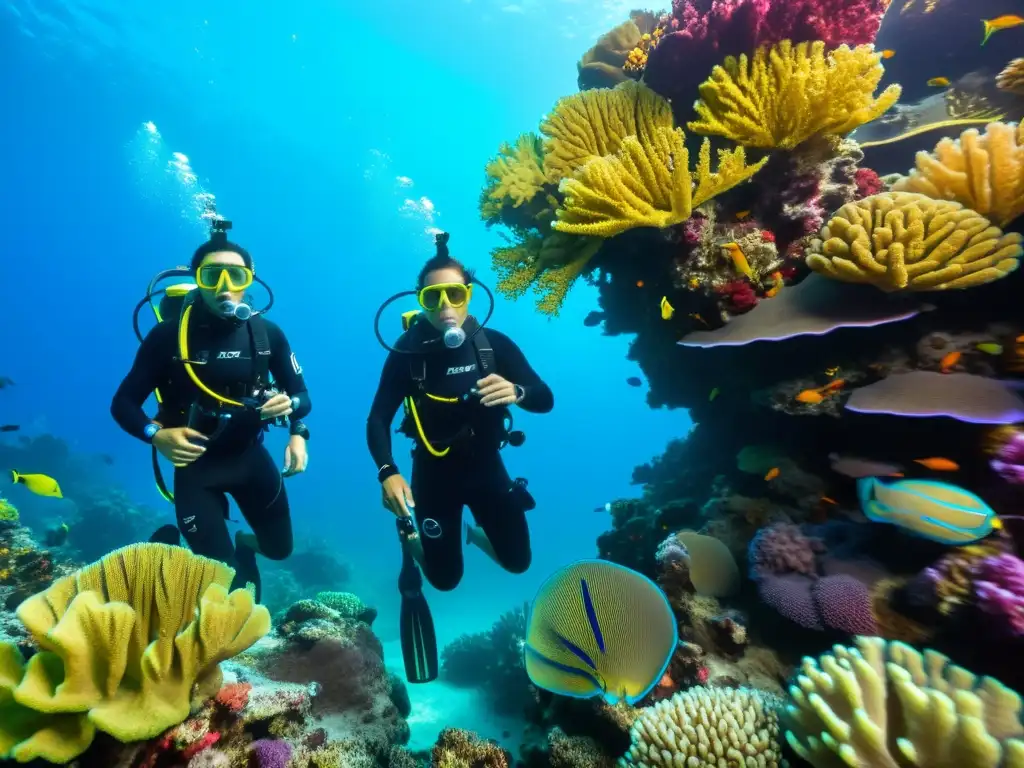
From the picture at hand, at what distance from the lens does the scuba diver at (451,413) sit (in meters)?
4.41

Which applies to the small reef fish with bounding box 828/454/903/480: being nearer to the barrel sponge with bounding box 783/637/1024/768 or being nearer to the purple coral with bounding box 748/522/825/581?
the purple coral with bounding box 748/522/825/581

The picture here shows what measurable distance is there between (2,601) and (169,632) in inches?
182

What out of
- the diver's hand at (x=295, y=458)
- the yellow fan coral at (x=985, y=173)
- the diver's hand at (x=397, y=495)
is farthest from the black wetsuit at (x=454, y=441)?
the yellow fan coral at (x=985, y=173)

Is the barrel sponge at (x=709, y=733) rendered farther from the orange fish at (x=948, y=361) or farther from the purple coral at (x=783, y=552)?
the orange fish at (x=948, y=361)

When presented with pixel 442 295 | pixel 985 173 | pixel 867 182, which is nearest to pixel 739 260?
pixel 867 182

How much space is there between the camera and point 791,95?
11.8 ft

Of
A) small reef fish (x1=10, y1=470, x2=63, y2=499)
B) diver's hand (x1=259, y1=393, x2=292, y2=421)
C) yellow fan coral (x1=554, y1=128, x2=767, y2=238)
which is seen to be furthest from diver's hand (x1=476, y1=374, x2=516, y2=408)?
small reef fish (x1=10, y1=470, x2=63, y2=499)

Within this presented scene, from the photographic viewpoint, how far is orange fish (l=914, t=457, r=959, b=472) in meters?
3.15

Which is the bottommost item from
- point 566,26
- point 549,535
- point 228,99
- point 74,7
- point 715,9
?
point 549,535

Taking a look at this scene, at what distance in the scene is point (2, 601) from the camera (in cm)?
476

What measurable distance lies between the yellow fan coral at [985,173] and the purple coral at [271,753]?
575 cm

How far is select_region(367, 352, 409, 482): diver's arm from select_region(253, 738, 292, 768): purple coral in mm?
2169

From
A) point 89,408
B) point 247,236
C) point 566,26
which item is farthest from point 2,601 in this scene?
point 89,408

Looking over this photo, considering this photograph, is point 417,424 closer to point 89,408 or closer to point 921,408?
point 921,408
